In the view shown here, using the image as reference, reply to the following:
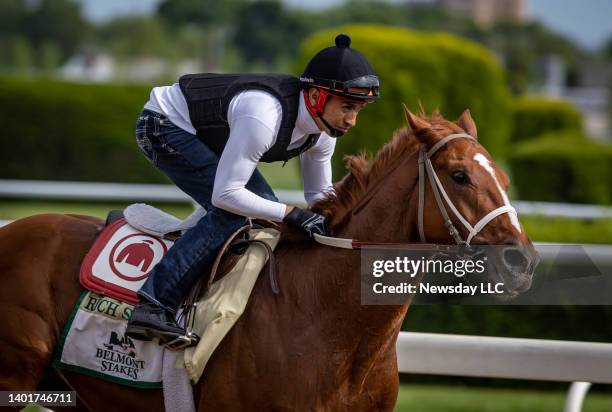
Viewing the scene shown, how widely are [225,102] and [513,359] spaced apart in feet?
6.43

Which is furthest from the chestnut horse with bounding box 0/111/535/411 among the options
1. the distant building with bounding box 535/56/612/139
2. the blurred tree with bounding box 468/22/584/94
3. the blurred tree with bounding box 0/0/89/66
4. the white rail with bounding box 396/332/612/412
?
the blurred tree with bounding box 468/22/584/94

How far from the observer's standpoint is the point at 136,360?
3686 millimetres

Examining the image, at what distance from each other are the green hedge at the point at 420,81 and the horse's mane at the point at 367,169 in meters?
7.75

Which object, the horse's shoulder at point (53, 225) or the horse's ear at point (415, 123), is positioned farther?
the horse's shoulder at point (53, 225)

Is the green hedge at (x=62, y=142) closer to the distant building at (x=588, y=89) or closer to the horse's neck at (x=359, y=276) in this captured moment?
the horse's neck at (x=359, y=276)

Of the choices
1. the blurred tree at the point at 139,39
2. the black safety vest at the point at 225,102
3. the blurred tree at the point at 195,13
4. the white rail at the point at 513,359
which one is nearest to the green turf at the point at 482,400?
the white rail at the point at 513,359

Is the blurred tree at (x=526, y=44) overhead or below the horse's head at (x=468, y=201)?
below

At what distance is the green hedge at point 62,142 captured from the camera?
17781mm

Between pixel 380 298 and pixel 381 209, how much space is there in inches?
13.6

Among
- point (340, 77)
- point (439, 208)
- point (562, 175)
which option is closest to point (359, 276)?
point (439, 208)

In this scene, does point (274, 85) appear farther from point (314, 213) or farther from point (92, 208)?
point (92, 208)

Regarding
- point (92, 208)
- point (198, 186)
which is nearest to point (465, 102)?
point (92, 208)

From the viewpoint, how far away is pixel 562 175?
15.5m

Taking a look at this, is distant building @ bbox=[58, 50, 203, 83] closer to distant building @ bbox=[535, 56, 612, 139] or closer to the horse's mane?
distant building @ bbox=[535, 56, 612, 139]
